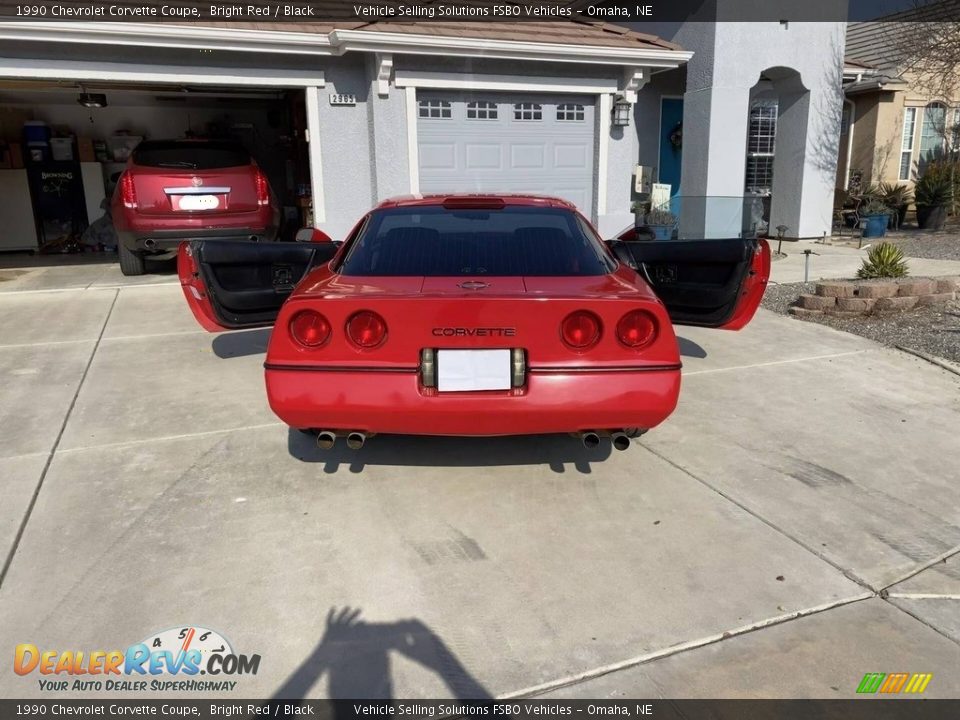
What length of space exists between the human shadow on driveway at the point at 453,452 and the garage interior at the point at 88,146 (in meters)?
9.03

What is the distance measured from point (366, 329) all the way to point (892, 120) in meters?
18.3

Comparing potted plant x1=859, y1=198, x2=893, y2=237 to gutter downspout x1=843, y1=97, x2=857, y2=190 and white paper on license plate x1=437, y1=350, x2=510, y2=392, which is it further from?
white paper on license plate x1=437, y1=350, x2=510, y2=392

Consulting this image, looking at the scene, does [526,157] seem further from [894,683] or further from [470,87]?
[894,683]

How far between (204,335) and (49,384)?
1.57 meters

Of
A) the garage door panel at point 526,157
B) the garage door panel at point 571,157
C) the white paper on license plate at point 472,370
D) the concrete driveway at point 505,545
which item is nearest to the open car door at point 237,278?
the concrete driveway at point 505,545

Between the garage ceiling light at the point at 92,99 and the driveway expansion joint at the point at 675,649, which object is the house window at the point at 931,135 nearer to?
the garage ceiling light at the point at 92,99

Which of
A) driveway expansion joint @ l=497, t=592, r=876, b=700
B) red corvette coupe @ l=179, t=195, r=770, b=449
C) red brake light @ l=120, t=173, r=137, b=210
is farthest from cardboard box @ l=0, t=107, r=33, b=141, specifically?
driveway expansion joint @ l=497, t=592, r=876, b=700

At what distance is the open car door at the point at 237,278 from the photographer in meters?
4.34

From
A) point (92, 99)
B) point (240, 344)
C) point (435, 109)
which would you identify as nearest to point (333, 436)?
point (240, 344)

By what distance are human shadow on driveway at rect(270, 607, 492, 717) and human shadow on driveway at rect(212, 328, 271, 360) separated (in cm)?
384

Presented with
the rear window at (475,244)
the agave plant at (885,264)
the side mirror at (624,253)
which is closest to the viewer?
the rear window at (475,244)

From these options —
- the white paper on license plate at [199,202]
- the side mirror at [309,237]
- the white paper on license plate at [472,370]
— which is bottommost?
the white paper on license plate at [472,370]

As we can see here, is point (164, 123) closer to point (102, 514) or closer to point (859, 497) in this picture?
point (102, 514)

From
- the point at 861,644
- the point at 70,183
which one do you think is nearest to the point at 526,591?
the point at 861,644
